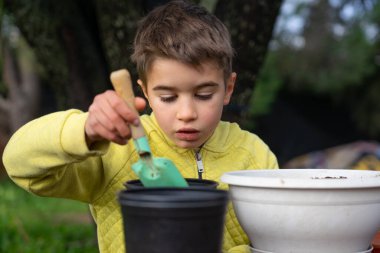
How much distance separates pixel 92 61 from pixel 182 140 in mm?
2198

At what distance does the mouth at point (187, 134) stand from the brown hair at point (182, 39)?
0.17 m

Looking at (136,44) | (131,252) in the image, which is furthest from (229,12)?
(131,252)

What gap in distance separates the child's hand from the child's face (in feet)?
0.81

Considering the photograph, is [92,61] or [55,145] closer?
[55,145]

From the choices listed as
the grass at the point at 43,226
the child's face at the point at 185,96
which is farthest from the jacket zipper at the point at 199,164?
the grass at the point at 43,226

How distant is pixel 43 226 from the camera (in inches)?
231

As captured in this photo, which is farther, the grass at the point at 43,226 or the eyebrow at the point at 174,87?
the grass at the point at 43,226

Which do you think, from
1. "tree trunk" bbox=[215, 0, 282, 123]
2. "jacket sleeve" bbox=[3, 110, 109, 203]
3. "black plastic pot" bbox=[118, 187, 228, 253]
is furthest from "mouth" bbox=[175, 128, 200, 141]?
"tree trunk" bbox=[215, 0, 282, 123]

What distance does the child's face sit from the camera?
4.69 ft

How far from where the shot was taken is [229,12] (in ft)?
9.68

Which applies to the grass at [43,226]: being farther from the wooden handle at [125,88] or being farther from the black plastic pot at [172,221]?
the black plastic pot at [172,221]

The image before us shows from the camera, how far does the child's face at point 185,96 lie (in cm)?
143

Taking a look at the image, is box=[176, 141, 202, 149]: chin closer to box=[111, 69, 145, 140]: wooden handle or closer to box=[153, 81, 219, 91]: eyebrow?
box=[153, 81, 219, 91]: eyebrow

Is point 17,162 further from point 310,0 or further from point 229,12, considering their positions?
point 310,0
